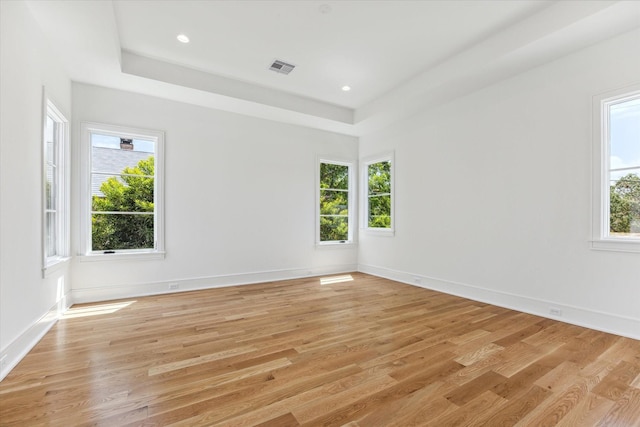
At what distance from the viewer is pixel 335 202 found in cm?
617

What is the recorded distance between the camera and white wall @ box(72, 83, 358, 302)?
13.5ft

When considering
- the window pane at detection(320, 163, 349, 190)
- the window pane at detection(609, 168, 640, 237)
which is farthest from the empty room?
the window pane at detection(320, 163, 349, 190)

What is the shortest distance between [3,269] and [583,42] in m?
5.51

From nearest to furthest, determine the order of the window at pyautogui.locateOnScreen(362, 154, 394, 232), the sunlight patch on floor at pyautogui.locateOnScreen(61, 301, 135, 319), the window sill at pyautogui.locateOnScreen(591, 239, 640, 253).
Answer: the window sill at pyautogui.locateOnScreen(591, 239, 640, 253) < the sunlight patch on floor at pyautogui.locateOnScreen(61, 301, 135, 319) < the window at pyautogui.locateOnScreen(362, 154, 394, 232)

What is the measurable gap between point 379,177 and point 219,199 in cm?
307

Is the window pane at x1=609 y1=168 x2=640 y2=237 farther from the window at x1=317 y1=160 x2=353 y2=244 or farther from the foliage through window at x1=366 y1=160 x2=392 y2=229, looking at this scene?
the window at x1=317 y1=160 x2=353 y2=244

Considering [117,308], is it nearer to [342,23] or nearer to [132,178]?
[132,178]

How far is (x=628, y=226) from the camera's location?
291 cm

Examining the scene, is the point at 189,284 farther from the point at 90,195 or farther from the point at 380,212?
the point at 380,212

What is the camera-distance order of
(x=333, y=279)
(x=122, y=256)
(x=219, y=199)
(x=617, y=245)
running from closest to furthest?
(x=617, y=245)
(x=122, y=256)
(x=219, y=199)
(x=333, y=279)

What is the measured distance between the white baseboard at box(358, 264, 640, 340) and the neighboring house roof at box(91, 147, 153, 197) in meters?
4.65

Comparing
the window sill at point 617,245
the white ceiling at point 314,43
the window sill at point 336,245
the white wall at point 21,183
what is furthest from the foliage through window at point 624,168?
the white wall at point 21,183

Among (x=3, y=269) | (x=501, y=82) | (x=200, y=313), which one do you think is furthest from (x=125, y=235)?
(x=501, y=82)

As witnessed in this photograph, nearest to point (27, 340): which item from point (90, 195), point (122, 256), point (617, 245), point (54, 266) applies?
point (54, 266)
